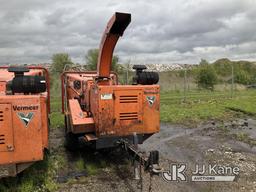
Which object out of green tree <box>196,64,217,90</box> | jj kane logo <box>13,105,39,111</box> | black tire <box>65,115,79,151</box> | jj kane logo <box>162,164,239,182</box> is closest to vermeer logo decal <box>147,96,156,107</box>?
jj kane logo <box>162,164,239,182</box>

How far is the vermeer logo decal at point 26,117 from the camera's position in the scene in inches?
177

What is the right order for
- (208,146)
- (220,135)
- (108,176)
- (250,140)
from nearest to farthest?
(108,176), (208,146), (250,140), (220,135)

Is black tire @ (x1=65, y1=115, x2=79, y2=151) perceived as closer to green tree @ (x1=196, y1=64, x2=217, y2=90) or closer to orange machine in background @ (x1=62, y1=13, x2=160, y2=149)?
orange machine in background @ (x1=62, y1=13, x2=160, y2=149)

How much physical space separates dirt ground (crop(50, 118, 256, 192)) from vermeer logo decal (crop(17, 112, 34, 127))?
142 cm

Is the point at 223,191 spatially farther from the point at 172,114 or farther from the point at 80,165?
the point at 172,114

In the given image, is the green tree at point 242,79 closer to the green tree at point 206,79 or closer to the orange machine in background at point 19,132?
the green tree at point 206,79

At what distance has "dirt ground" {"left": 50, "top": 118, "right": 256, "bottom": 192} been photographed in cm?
534

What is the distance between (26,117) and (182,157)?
389 cm

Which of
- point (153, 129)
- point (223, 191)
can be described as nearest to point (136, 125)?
point (153, 129)

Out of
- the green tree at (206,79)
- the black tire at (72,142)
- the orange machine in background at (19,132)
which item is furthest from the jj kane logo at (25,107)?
the green tree at (206,79)

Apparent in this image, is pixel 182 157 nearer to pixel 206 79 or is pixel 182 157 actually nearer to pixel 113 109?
pixel 113 109

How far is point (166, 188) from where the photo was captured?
17.2ft

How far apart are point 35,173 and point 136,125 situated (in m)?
2.04

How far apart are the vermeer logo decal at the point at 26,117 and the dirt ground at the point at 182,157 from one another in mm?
1415
